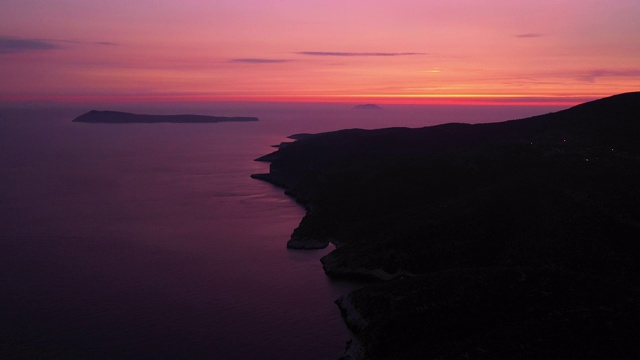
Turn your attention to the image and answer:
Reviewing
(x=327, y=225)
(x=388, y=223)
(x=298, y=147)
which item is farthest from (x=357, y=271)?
(x=298, y=147)

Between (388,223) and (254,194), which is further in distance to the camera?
(254,194)

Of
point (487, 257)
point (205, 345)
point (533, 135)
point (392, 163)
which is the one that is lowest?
point (205, 345)

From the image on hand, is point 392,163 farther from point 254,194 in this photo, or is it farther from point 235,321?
point 235,321

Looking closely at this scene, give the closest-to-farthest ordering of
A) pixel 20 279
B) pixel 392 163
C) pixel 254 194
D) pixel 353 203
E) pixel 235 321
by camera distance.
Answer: pixel 235 321 → pixel 20 279 → pixel 353 203 → pixel 392 163 → pixel 254 194

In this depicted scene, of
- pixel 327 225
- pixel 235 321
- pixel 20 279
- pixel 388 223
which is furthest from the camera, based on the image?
pixel 327 225

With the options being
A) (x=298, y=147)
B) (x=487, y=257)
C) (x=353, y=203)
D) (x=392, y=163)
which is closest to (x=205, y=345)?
(x=487, y=257)

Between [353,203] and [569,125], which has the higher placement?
[569,125]

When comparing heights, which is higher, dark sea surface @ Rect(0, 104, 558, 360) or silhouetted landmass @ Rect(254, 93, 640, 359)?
silhouetted landmass @ Rect(254, 93, 640, 359)

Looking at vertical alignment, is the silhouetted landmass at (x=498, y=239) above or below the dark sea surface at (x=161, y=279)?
above
